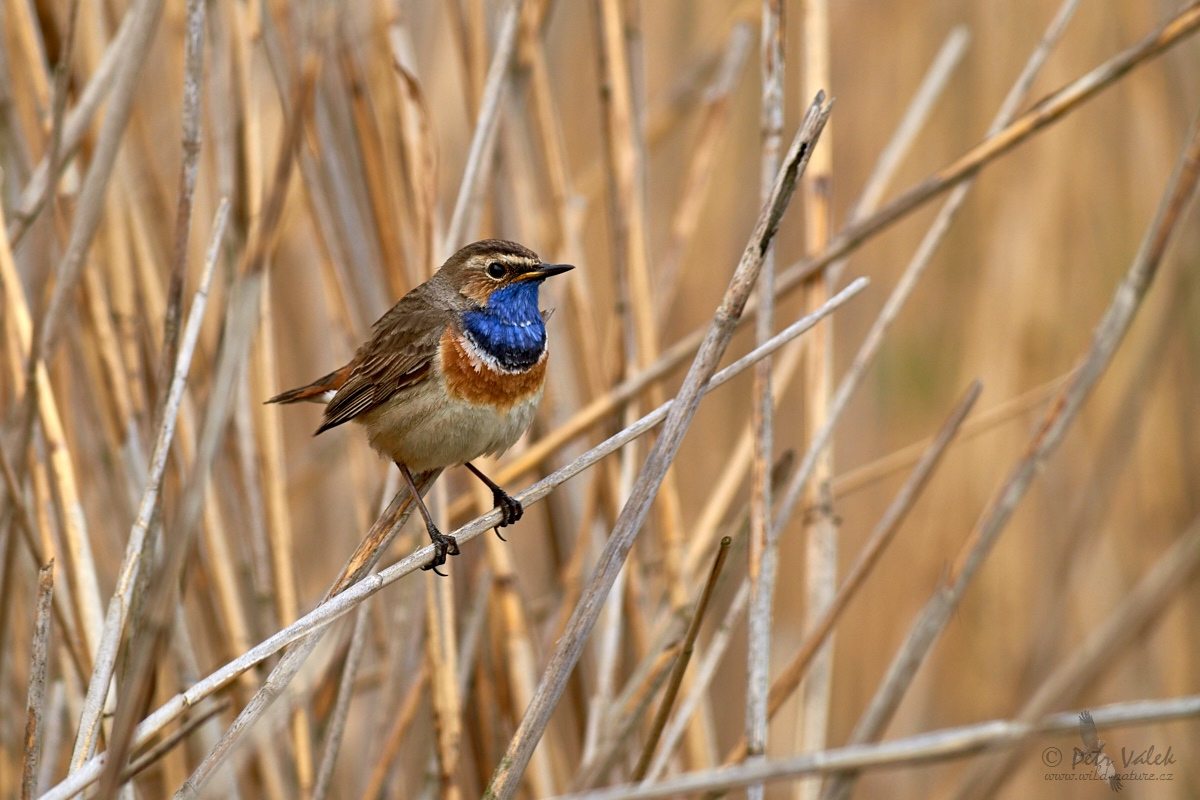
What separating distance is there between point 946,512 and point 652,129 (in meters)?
1.86

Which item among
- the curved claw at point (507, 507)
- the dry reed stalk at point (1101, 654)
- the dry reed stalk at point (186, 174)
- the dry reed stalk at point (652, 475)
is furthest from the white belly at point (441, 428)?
the dry reed stalk at point (1101, 654)

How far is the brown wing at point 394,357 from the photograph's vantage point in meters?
2.89

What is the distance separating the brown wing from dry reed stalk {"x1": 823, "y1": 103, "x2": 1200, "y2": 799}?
142 centimetres

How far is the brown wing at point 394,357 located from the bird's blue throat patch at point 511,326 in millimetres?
94

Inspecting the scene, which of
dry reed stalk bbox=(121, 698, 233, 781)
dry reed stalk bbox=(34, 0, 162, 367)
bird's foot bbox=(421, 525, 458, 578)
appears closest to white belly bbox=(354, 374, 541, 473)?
bird's foot bbox=(421, 525, 458, 578)

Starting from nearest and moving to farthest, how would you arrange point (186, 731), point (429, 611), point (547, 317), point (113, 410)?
1. point (186, 731)
2. point (429, 611)
3. point (113, 410)
4. point (547, 317)

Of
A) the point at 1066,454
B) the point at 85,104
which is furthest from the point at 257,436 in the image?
the point at 1066,454

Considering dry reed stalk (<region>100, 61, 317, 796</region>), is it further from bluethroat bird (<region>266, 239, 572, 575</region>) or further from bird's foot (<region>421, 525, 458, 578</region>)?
bluethroat bird (<region>266, 239, 572, 575</region>)

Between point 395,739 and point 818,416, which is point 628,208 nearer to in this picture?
point 818,416

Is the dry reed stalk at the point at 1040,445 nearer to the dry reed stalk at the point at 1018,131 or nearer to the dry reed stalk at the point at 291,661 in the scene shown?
the dry reed stalk at the point at 1018,131

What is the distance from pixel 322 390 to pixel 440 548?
1.06 m

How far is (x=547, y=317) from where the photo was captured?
2887 millimetres

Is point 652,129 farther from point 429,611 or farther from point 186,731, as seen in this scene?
point 186,731

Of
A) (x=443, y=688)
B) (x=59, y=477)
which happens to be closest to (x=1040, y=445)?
(x=443, y=688)
